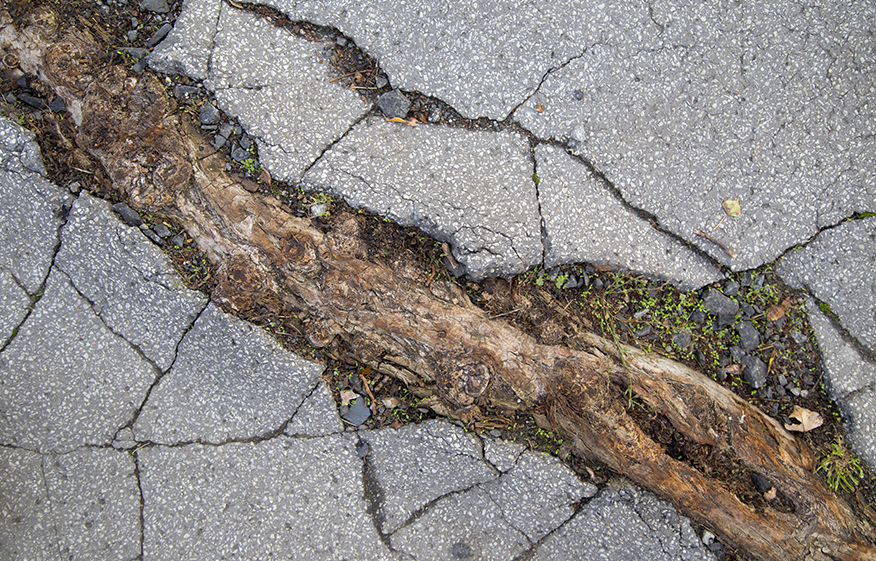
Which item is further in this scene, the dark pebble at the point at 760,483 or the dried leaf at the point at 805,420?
the dried leaf at the point at 805,420

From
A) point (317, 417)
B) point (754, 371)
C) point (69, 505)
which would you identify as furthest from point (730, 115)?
point (69, 505)

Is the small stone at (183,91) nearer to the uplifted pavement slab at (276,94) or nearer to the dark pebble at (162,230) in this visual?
the uplifted pavement slab at (276,94)

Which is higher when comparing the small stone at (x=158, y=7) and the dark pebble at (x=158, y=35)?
the small stone at (x=158, y=7)

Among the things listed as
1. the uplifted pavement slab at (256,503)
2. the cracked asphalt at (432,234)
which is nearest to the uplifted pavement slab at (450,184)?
the cracked asphalt at (432,234)

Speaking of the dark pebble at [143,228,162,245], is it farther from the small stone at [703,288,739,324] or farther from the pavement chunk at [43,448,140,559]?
the small stone at [703,288,739,324]

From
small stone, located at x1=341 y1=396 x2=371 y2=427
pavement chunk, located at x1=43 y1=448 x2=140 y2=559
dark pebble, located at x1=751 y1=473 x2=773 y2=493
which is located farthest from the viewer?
small stone, located at x1=341 y1=396 x2=371 y2=427

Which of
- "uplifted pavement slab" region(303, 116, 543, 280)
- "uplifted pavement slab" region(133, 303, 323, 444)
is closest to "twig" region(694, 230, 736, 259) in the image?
"uplifted pavement slab" region(303, 116, 543, 280)

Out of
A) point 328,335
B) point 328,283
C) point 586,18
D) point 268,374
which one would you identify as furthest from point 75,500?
point 586,18

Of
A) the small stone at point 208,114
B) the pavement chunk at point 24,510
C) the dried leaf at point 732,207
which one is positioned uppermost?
the dried leaf at point 732,207
